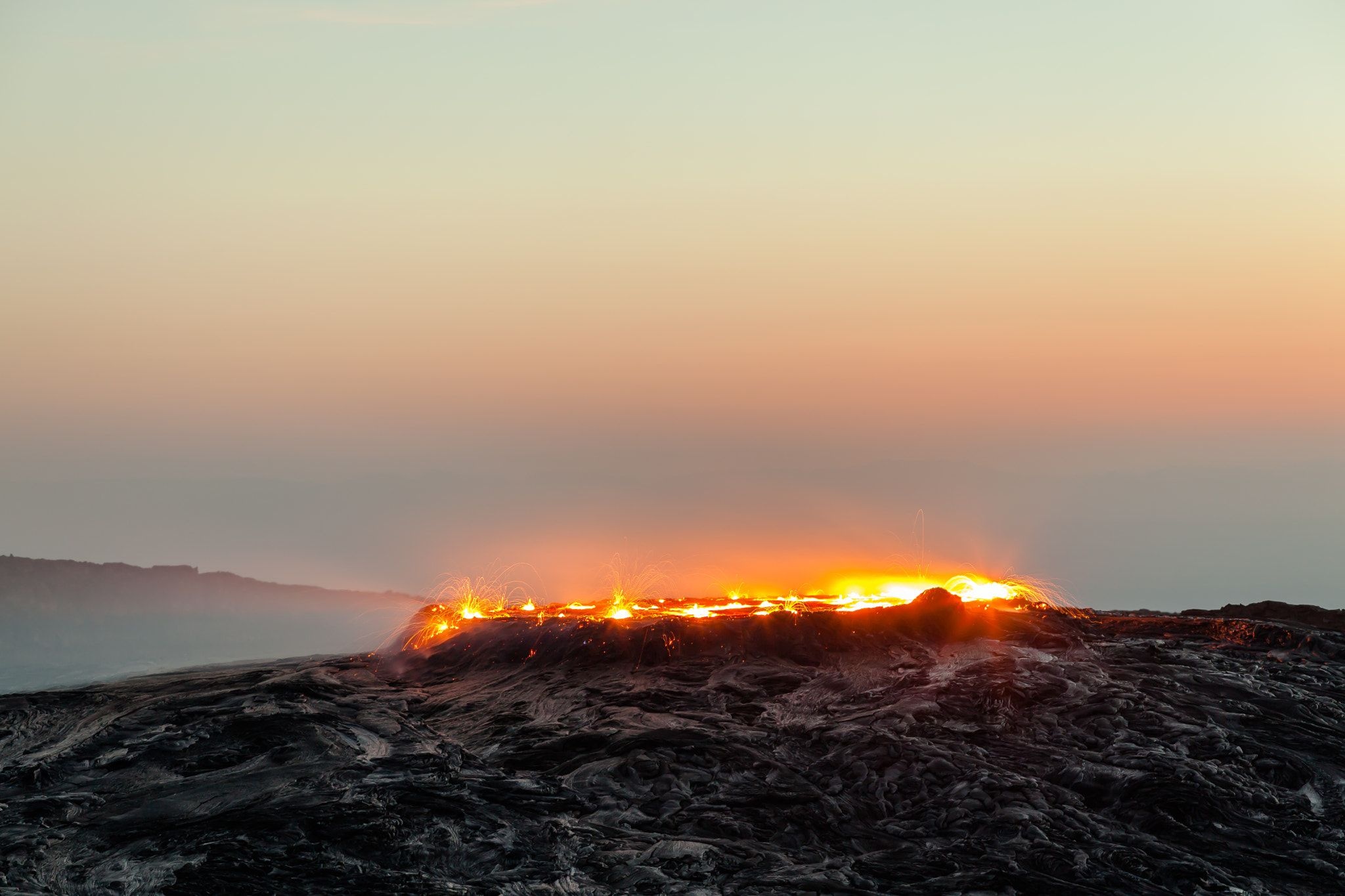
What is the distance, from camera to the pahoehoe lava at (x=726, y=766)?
36.3ft

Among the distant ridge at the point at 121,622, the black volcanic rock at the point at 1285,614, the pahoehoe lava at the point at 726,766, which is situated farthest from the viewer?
the distant ridge at the point at 121,622

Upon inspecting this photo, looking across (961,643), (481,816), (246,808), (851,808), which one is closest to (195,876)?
(246,808)

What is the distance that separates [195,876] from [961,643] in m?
13.8

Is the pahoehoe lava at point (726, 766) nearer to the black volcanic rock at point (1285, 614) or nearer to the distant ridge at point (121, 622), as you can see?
the black volcanic rock at point (1285, 614)

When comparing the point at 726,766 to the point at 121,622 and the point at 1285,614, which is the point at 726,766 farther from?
the point at 121,622

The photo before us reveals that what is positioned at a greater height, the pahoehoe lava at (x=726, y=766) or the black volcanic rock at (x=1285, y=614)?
the black volcanic rock at (x=1285, y=614)

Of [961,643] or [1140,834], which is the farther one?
[961,643]

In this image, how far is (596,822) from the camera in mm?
12562

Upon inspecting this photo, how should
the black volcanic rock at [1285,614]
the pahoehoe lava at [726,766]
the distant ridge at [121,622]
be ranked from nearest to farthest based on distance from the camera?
the pahoehoe lava at [726,766]
the black volcanic rock at [1285,614]
the distant ridge at [121,622]

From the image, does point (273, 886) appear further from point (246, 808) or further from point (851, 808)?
point (851, 808)

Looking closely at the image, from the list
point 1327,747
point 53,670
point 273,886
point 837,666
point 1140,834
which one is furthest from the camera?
point 53,670

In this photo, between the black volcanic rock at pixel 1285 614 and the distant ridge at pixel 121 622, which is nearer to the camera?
the black volcanic rock at pixel 1285 614

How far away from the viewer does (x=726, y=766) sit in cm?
1412

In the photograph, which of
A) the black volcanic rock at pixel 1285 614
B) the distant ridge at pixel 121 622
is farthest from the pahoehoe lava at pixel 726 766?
the distant ridge at pixel 121 622
